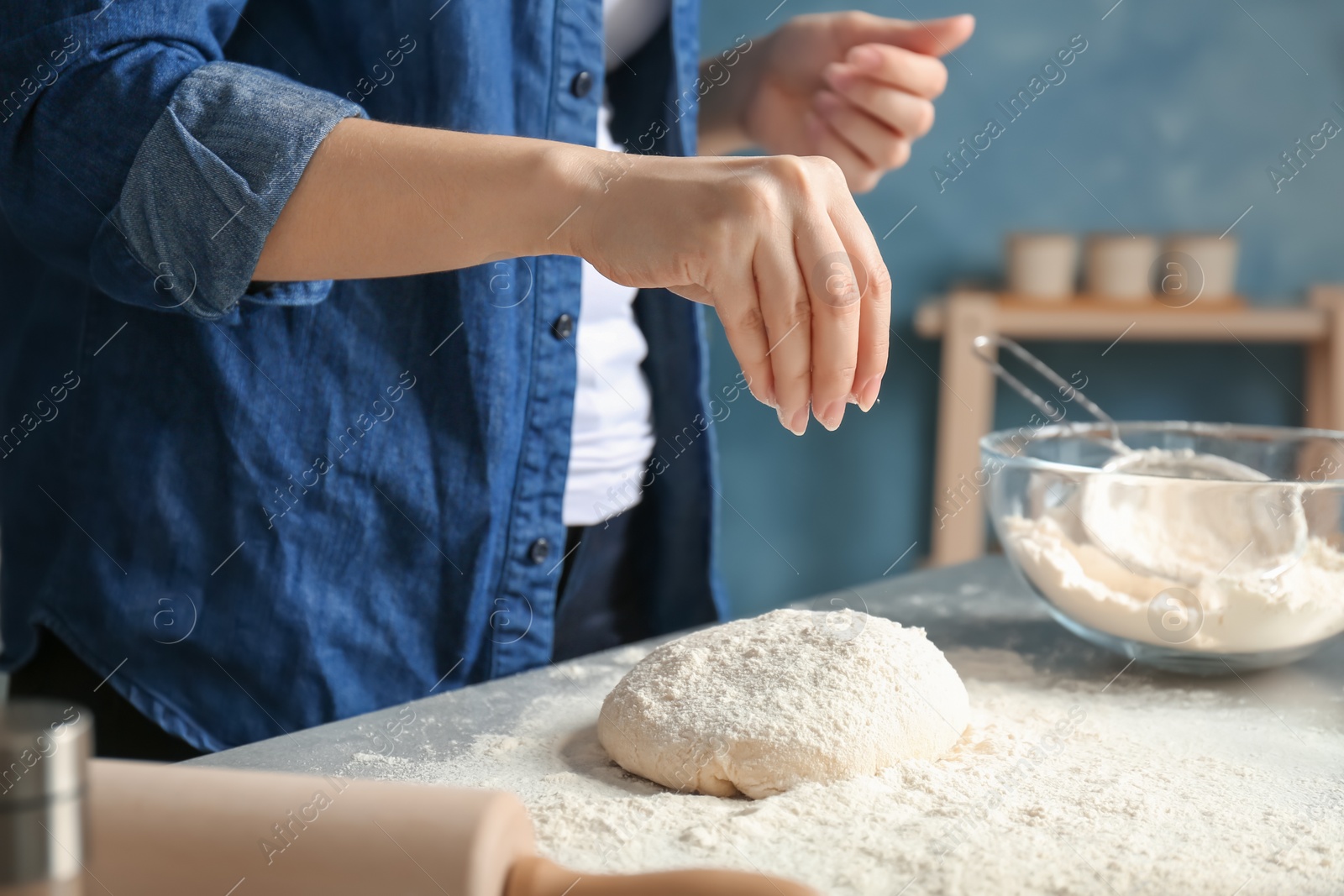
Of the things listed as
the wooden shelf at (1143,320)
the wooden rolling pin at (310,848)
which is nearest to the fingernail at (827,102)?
the wooden rolling pin at (310,848)

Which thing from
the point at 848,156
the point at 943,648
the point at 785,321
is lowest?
the point at 943,648

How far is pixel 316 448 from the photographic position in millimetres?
731

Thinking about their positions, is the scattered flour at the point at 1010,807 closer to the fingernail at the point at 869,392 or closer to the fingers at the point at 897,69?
the fingernail at the point at 869,392

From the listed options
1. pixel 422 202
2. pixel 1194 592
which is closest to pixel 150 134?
pixel 422 202

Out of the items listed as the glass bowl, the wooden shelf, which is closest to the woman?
the glass bowl

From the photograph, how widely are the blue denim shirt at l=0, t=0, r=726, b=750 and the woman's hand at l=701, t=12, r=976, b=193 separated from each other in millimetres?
223

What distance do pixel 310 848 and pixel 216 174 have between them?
354mm

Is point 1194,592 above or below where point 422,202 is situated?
below

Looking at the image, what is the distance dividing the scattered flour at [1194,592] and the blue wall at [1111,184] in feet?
4.30

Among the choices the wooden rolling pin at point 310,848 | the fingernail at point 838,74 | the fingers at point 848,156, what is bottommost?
the wooden rolling pin at point 310,848

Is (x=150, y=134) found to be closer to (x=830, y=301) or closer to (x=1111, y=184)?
(x=830, y=301)

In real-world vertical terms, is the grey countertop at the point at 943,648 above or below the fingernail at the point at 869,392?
below

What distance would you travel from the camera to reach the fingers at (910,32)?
82 centimetres

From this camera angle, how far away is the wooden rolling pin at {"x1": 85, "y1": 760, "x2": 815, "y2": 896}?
361 mm
